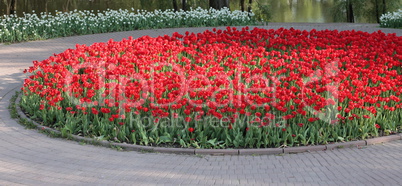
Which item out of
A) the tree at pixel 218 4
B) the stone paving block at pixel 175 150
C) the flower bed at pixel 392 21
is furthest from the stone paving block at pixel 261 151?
the tree at pixel 218 4

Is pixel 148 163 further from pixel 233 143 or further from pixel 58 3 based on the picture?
pixel 58 3

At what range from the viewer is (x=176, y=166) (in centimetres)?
643

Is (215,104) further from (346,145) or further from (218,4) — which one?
(218,4)

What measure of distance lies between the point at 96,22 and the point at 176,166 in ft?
42.3

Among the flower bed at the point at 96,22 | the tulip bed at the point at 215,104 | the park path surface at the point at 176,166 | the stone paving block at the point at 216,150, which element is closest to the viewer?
the park path surface at the point at 176,166

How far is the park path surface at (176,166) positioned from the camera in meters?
5.90

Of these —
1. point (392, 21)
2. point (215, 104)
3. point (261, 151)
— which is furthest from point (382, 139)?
point (392, 21)

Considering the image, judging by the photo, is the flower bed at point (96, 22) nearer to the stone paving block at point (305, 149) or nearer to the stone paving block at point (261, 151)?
the stone paving block at point (261, 151)

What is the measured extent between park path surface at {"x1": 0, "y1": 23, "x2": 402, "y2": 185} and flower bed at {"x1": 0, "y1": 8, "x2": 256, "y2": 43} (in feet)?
32.4

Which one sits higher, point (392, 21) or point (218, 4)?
point (218, 4)

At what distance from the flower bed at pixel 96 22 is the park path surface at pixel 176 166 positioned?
389 inches

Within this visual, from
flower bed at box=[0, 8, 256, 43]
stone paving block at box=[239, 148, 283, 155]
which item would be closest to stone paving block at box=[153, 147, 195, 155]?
stone paving block at box=[239, 148, 283, 155]

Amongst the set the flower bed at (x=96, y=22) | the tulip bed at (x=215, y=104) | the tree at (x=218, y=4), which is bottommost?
the tulip bed at (x=215, y=104)

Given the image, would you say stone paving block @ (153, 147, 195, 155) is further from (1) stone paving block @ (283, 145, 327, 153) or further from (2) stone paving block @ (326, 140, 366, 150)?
(2) stone paving block @ (326, 140, 366, 150)
